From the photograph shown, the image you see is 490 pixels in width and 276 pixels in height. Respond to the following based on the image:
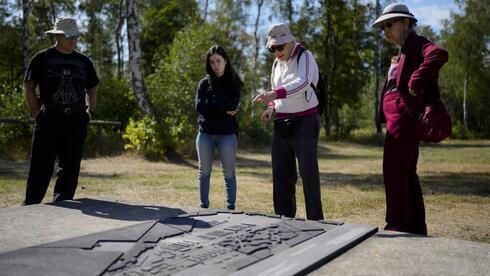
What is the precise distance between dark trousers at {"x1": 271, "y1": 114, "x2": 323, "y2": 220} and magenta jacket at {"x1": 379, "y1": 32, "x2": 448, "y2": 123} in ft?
2.81

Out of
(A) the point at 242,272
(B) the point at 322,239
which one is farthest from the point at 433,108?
(A) the point at 242,272

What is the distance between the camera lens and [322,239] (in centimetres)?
303

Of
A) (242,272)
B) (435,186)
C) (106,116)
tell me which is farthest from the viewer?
(106,116)

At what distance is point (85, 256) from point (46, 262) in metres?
0.19

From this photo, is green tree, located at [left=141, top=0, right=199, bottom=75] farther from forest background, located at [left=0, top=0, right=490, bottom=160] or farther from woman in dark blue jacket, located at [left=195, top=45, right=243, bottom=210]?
woman in dark blue jacket, located at [left=195, top=45, right=243, bottom=210]

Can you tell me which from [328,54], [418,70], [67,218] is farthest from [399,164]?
[328,54]

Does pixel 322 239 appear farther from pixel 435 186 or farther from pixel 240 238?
pixel 435 186

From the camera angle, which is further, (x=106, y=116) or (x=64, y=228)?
(x=106, y=116)

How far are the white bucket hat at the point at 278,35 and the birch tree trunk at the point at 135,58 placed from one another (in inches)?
378

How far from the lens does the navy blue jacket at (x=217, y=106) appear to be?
500 cm

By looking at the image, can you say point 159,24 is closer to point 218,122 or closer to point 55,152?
point 218,122

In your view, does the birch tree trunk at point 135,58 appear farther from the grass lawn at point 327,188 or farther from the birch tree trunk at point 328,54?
the birch tree trunk at point 328,54

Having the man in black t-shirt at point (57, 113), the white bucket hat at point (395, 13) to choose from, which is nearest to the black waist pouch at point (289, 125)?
the white bucket hat at point (395, 13)

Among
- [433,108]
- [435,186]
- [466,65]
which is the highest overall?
[466,65]
